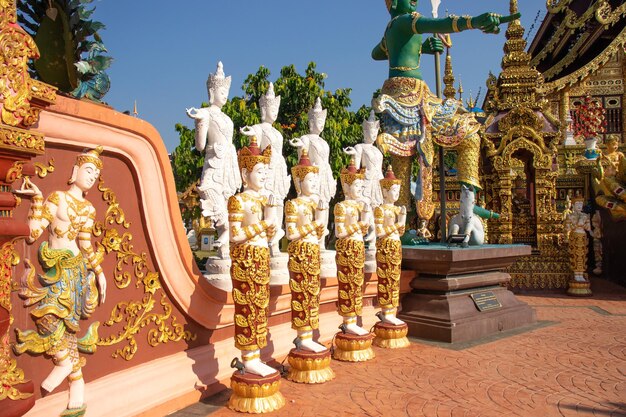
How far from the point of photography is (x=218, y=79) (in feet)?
17.1

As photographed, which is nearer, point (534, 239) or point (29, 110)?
point (29, 110)

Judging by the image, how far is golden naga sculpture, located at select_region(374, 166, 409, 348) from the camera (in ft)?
18.7

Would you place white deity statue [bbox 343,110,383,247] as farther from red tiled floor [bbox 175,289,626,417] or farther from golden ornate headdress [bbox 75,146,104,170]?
golden ornate headdress [bbox 75,146,104,170]

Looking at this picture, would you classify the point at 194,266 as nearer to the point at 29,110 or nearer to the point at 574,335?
the point at 29,110

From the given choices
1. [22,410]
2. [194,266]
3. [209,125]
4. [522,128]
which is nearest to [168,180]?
[194,266]

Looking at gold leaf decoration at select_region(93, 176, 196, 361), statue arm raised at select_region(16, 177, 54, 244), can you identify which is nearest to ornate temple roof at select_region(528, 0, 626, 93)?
→ gold leaf decoration at select_region(93, 176, 196, 361)

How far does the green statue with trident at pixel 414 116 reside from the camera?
24.0 ft

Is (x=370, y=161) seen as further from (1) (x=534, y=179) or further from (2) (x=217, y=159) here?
(1) (x=534, y=179)

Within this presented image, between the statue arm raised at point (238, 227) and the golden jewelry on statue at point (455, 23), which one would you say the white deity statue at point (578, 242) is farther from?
the statue arm raised at point (238, 227)

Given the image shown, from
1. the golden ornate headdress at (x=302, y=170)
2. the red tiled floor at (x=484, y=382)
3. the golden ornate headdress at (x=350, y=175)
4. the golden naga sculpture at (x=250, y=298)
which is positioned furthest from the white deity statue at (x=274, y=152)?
the golden naga sculpture at (x=250, y=298)

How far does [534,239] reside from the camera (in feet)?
37.9

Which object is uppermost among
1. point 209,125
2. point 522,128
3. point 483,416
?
point 522,128

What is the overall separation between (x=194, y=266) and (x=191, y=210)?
35.0 feet

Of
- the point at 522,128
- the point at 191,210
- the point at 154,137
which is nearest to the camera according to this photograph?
the point at 154,137
